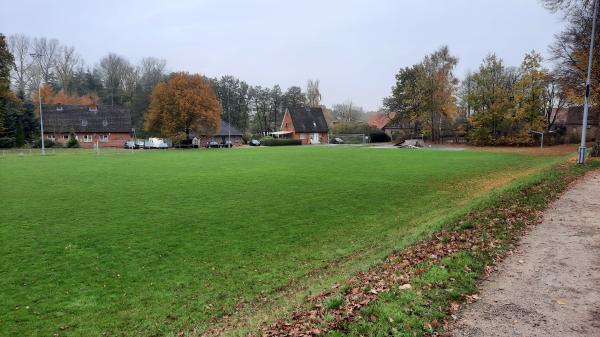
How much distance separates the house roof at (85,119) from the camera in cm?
6438

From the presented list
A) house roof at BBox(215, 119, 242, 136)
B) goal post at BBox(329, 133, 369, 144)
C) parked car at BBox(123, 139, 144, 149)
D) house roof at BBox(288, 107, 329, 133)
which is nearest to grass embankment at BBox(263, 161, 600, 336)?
parked car at BBox(123, 139, 144, 149)

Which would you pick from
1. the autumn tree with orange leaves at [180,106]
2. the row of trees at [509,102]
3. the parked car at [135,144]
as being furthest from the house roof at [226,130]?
the row of trees at [509,102]

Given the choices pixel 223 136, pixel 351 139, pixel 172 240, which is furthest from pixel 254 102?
pixel 172 240

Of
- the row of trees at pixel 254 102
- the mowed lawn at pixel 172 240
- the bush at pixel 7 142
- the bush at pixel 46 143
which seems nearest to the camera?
Answer: the mowed lawn at pixel 172 240

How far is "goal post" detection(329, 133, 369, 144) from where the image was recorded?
78331 millimetres

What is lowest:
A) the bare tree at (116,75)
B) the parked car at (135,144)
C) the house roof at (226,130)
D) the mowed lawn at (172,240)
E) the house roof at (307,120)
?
the mowed lawn at (172,240)

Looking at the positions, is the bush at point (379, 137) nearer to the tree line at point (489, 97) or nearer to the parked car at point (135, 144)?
the tree line at point (489, 97)

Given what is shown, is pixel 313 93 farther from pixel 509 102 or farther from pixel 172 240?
pixel 172 240

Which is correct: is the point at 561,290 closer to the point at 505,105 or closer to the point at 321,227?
the point at 321,227

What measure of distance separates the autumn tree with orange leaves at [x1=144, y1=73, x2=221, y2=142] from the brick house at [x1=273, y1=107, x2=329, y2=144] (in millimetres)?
24536

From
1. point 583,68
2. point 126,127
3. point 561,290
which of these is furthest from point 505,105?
point 126,127

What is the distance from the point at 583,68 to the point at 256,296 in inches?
1196

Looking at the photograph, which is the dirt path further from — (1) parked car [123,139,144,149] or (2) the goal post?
(2) the goal post

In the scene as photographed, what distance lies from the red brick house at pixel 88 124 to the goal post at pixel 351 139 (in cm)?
4030
